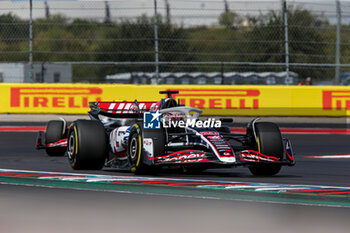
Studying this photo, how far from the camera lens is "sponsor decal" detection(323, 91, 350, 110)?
22.3 metres

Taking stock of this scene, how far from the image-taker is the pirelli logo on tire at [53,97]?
22219 millimetres

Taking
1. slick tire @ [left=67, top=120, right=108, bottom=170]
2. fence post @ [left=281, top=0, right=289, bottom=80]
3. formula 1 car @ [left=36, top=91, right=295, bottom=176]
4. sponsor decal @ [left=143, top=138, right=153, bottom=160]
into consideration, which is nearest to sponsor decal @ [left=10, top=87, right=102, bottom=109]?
fence post @ [left=281, top=0, right=289, bottom=80]

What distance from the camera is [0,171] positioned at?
424 inches

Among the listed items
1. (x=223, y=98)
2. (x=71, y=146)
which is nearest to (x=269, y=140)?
(x=71, y=146)

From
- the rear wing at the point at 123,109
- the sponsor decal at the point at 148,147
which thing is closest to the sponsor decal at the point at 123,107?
the rear wing at the point at 123,109

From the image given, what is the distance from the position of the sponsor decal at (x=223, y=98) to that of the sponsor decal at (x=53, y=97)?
2.63 m

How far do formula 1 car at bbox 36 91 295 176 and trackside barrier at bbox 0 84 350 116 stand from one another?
10716 mm

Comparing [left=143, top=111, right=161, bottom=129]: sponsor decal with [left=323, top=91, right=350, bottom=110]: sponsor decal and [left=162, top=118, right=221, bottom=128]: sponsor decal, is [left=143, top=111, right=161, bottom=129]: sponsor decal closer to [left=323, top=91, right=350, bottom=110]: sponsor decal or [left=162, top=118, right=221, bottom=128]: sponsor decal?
[left=162, top=118, right=221, bottom=128]: sponsor decal

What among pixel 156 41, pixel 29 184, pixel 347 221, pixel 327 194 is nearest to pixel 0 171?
pixel 29 184

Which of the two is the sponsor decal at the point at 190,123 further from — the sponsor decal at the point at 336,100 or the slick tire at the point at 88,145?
the sponsor decal at the point at 336,100

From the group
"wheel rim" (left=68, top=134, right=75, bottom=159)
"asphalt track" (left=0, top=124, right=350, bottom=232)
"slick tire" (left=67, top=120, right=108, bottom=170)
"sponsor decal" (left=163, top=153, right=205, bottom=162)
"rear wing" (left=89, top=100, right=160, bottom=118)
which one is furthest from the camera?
"rear wing" (left=89, top=100, right=160, bottom=118)

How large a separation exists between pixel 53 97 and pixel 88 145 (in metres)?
11.9

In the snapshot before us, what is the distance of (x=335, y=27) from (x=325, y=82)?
169 centimetres

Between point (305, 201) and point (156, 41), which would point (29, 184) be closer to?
point (305, 201)
